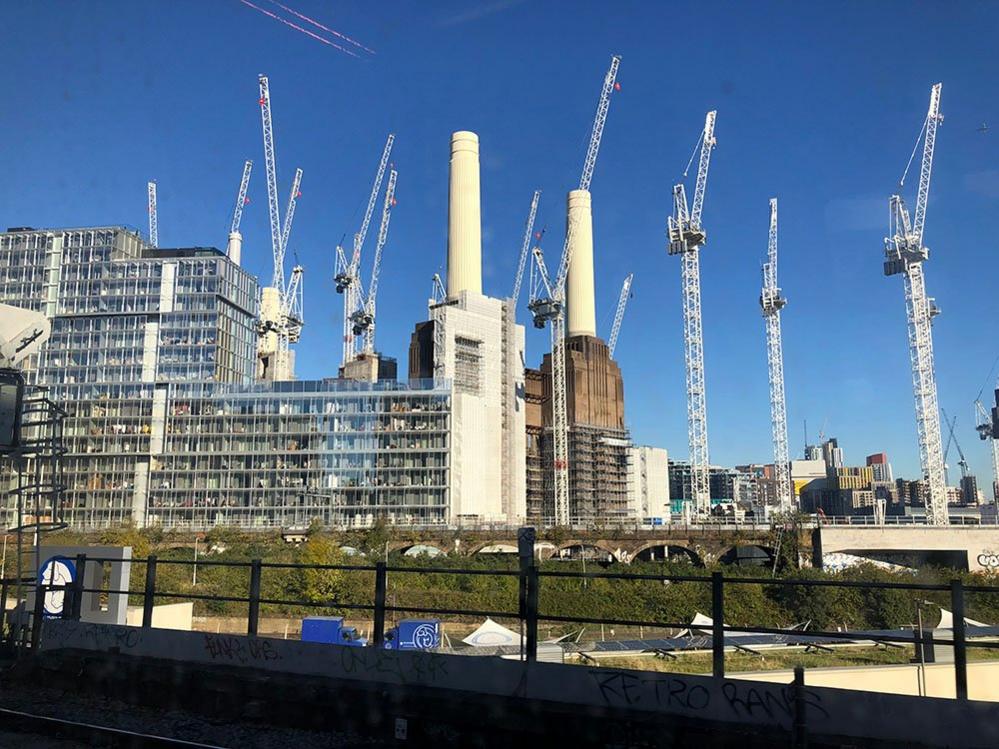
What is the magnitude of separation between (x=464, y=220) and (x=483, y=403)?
3582 centimetres

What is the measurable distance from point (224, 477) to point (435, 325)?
3817 cm

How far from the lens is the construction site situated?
108 meters

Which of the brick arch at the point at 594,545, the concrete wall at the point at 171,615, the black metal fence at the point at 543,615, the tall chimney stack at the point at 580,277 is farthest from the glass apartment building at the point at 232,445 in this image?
the black metal fence at the point at 543,615

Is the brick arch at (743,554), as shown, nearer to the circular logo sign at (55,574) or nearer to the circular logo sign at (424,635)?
the circular logo sign at (424,635)

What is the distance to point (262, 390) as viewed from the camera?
112250mm

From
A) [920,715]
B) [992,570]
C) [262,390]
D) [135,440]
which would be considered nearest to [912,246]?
[992,570]

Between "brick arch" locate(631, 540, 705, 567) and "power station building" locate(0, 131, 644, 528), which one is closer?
"brick arch" locate(631, 540, 705, 567)

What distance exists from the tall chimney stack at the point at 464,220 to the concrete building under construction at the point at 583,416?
32.4 m

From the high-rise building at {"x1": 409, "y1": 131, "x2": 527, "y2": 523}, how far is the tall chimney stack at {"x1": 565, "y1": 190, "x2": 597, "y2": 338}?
2510 centimetres

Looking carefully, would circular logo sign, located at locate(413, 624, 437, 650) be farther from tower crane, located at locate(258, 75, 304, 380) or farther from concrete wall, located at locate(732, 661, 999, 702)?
tower crane, located at locate(258, 75, 304, 380)

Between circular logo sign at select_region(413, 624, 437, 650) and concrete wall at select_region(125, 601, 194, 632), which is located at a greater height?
concrete wall at select_region(125, 601, 194, 632)

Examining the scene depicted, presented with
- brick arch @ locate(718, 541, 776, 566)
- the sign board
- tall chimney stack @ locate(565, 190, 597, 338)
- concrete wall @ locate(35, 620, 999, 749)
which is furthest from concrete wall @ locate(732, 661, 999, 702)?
tall chimney stack @ locate(565, 190, 597, 338)

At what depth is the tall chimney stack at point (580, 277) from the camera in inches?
6550

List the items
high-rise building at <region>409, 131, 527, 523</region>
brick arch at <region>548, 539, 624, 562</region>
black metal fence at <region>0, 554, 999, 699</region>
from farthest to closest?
1. high-rise building at <region>409, 131, 527, 523</region>
2. brick arch at <region>548, 539, 624, 562</region>
3. black metal fence at <region>0, 554, 999, 699</region>
